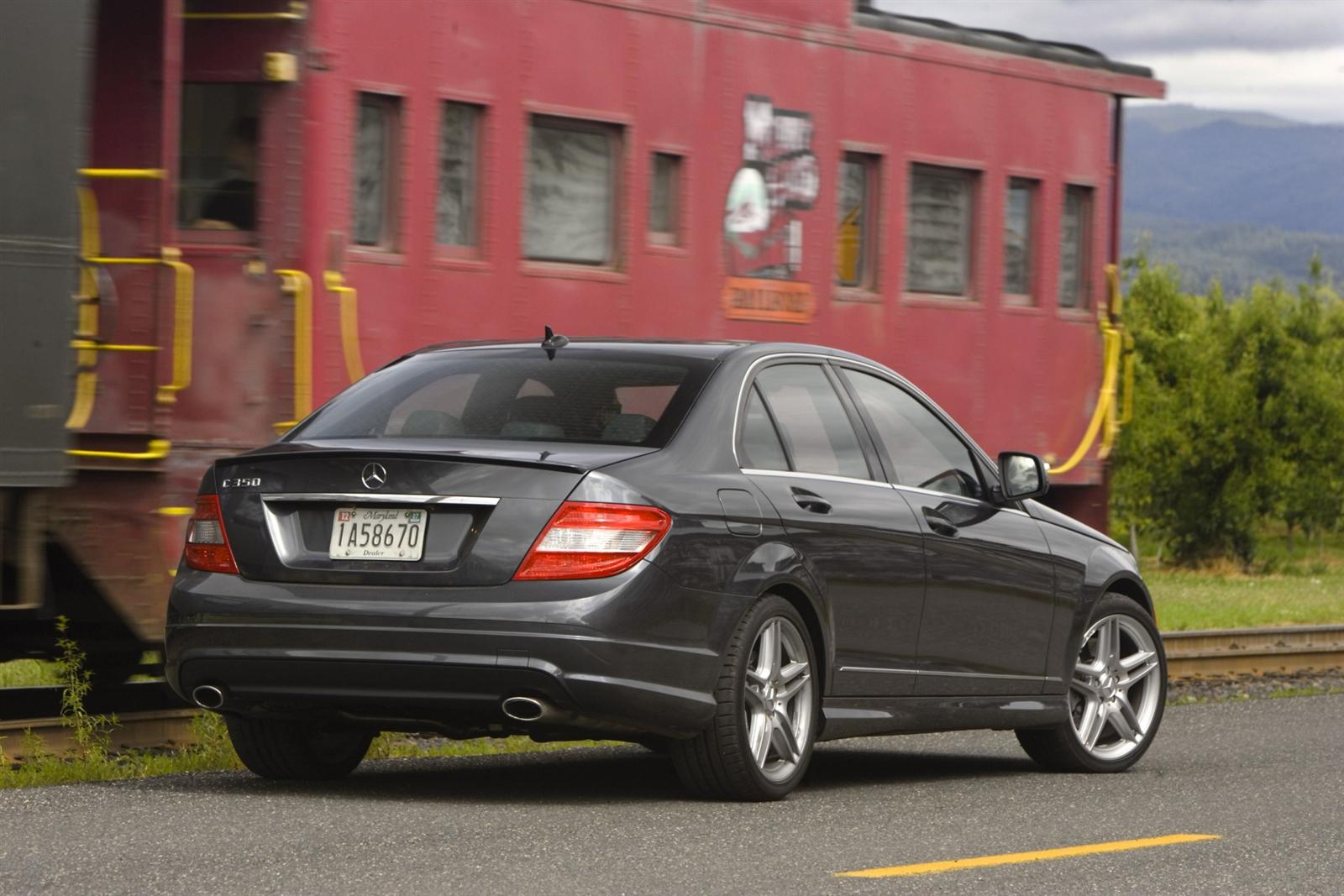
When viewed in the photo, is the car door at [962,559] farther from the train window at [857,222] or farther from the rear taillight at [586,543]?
the train window at [857,222]

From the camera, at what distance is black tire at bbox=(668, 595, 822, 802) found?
727cm

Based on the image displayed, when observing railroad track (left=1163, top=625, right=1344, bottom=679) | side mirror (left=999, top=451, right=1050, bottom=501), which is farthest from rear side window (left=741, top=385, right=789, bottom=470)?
railroad track (left=1163, top=625, right=1344, bottom=679)

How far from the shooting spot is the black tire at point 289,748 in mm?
7789

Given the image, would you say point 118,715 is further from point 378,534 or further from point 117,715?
point 378,534

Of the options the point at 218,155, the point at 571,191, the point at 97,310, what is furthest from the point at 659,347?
the point at 571,191

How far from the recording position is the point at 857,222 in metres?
13.7

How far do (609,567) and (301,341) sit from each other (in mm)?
3717

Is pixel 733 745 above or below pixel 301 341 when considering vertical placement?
below

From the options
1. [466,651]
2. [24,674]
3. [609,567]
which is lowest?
[24,674]

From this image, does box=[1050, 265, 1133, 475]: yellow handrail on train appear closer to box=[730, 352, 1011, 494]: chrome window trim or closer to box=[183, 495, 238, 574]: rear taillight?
box=[730, 352, 1011, 494]: chrome window trim

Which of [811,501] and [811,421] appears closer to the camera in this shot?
[811,501]

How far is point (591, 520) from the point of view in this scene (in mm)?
6930

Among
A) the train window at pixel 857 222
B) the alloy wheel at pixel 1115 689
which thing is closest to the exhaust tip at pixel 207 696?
the alloy wheel at pixel 1115 689

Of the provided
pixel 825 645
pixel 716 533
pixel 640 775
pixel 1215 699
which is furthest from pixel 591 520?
pixel 1215 699
